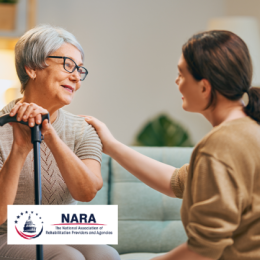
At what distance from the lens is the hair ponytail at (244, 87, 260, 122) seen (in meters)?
0.81

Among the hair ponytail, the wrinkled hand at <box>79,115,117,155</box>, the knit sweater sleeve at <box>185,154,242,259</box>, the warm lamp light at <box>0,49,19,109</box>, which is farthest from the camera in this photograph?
the warm lamp light at <box>0,49,19,109</box>

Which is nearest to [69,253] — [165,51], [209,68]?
[209,68]

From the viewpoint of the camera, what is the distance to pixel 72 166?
103cm

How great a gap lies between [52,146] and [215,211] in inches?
20.5

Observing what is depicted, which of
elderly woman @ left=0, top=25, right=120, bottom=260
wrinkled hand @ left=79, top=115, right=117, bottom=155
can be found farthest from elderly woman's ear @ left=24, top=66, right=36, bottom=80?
wrinkled hand @ left=79, top=115, right=117, bottom=155

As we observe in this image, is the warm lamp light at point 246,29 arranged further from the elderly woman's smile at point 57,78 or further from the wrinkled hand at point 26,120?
the wrinkled hand at point 26,120

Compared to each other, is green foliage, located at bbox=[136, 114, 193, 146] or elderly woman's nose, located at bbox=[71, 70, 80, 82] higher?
elderly woman's nose, located at bbox=[71, 70, 80, 82]

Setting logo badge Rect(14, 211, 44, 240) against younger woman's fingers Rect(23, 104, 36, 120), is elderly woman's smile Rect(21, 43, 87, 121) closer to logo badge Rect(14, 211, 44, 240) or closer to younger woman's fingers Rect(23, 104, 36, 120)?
younger woman's fingers Rect(23, 104, 36, 120)

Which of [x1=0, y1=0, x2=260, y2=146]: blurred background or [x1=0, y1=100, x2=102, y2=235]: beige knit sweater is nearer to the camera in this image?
[x1=0, y1=100, x2=102, y2=235]: beige knit sweater

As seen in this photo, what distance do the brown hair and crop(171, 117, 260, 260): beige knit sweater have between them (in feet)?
0.29

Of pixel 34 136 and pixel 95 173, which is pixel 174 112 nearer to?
pixel 95 173

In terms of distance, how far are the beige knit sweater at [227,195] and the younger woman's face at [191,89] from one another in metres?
0.11

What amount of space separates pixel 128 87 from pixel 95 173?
1879 millimetres

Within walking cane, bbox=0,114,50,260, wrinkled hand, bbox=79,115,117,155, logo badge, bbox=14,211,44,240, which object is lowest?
logo badge, bbox=14,211,44,240
